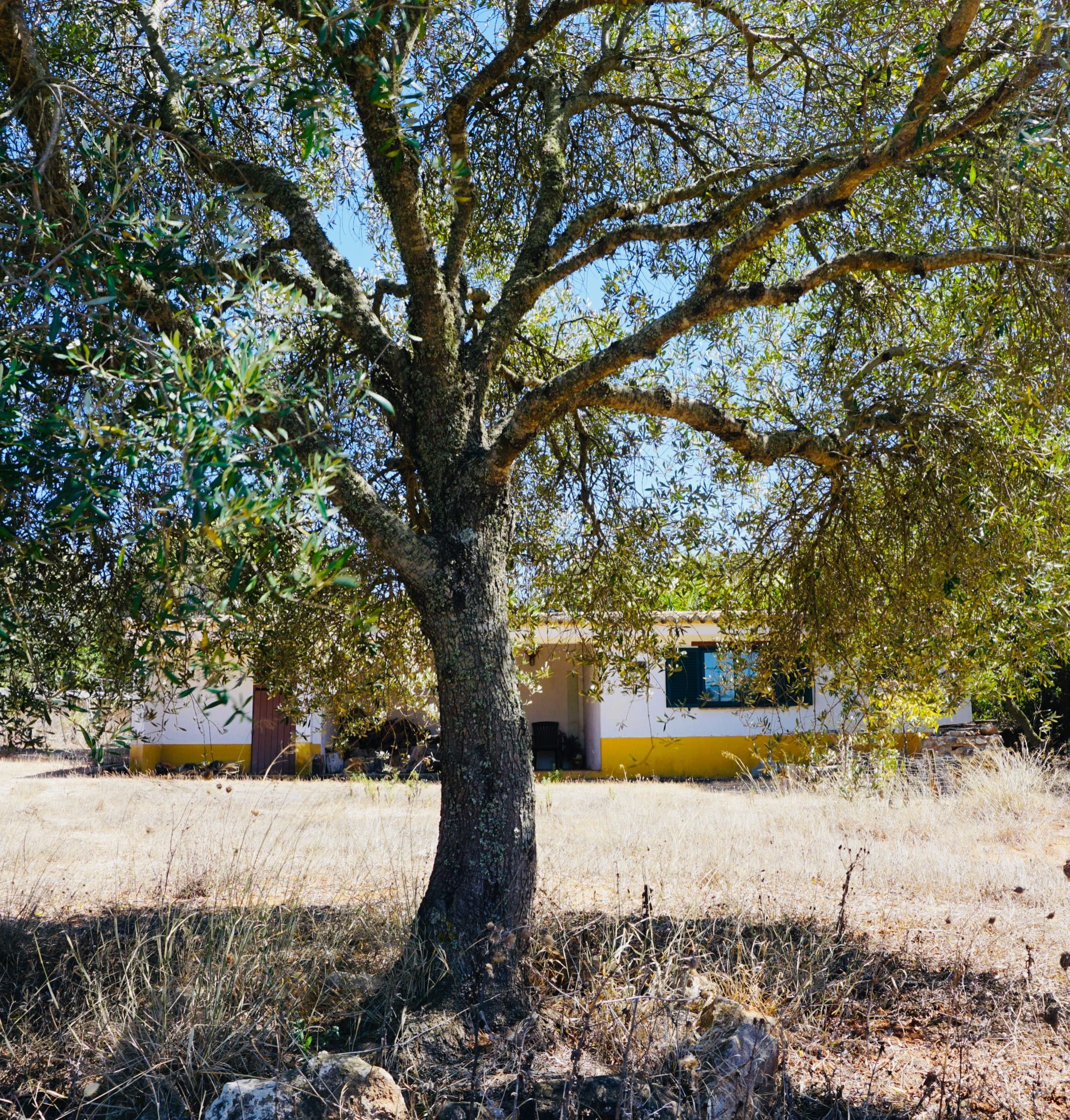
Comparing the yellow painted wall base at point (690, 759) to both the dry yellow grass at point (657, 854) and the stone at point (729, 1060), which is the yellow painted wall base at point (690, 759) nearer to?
the dry yellow grass at point (657, 854)

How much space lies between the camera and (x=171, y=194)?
5469mm

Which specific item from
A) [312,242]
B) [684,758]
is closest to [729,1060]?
[312,242]

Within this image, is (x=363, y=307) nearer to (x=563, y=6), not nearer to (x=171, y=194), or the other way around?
(x=171, y=194)

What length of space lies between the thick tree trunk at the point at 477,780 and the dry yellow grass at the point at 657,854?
1837 millimetres

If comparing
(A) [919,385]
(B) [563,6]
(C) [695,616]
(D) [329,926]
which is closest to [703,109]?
(B) [563,6]

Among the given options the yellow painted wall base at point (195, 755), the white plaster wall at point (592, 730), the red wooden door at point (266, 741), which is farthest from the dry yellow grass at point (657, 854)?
the red wooden door at point (266, 741)

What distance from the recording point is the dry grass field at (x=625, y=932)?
173 inches

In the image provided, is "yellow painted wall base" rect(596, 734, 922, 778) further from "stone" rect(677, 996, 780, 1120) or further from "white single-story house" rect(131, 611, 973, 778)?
"stone" rect(677, 996, 780, 1120)

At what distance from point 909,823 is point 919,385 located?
6.49 metres

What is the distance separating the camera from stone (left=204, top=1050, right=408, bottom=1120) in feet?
11.4

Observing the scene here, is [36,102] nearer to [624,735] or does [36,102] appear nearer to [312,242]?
[312,242]

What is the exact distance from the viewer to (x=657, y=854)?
357 inches

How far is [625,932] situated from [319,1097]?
5.54ft

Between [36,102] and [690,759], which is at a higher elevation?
[36,102]
